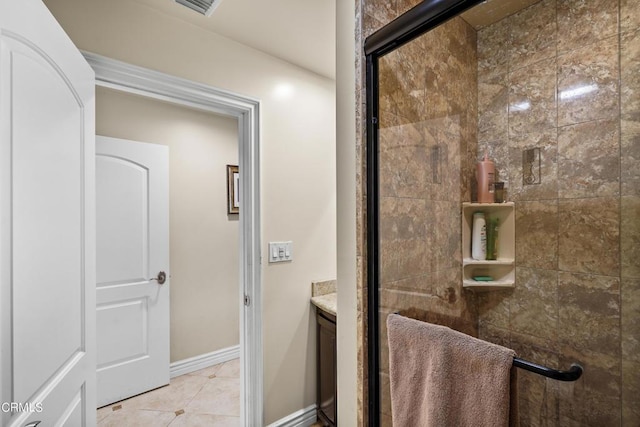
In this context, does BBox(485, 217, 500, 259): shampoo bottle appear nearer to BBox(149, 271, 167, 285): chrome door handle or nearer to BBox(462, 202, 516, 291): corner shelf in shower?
BBox(462, 202, 516, 291): corner shelf in shower

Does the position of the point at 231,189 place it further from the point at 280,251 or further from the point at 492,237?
the point at 492,237

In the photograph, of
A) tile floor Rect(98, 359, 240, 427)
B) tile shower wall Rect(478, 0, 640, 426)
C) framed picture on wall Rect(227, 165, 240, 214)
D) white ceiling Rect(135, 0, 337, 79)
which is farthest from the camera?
framed picture on wall Rect(227, 165, 240, 214)

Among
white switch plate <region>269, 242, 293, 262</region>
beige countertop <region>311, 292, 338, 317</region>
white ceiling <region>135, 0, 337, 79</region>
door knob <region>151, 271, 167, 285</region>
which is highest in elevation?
white ceiling <region>135, 0, 337, 79</region>

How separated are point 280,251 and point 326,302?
0.43 m

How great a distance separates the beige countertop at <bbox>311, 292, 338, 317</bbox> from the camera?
1.79 metres

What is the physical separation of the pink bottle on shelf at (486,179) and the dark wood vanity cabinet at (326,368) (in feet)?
3.68

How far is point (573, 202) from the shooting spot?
0.89 m

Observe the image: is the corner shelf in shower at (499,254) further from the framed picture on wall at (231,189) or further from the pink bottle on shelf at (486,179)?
the framed picture on wall at (231,189)

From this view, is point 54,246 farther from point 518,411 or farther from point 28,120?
point 518,411

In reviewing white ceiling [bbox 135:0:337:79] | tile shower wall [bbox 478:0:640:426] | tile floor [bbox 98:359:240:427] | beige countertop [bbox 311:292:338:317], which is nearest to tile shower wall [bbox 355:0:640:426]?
tile shower wall [bbox 478:0:640:426]

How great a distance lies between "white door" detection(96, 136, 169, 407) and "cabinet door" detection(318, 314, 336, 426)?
4.24ft

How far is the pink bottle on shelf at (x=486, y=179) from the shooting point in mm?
1007

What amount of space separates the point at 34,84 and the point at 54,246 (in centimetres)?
47

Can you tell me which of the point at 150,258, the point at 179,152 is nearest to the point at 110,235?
the point at 150,258
